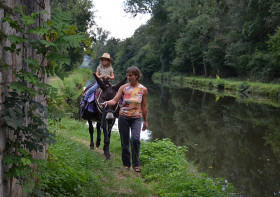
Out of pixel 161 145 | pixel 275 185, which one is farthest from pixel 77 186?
pixel 275 185

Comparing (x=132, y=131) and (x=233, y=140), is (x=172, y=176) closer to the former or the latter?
(x=132, y=131)

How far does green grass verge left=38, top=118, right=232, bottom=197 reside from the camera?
167 inches

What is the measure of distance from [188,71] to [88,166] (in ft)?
170

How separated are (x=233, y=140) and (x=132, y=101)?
703cm

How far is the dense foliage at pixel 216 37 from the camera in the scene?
99.6 ft

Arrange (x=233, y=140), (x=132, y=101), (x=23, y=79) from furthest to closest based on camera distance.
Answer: (x=233, y=140), (x=132, y=101), (x=23, y=79)

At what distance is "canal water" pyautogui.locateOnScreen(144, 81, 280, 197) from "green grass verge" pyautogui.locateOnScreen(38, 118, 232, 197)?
147 cm

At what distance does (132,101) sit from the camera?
5879mm

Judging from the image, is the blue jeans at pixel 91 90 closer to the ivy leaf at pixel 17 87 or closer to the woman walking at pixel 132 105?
the woman walking at pixel 132 105

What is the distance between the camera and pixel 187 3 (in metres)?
47.0

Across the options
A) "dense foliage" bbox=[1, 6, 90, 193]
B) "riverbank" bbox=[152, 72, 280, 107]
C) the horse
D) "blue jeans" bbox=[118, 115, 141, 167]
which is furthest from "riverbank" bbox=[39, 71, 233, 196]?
"riverbank" bbox=[152, 72, 280, 107]

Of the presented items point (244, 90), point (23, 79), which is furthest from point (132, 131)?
point (244, 90)

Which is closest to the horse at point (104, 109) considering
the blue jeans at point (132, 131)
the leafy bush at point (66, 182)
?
the blue jeans at point (132, 131)

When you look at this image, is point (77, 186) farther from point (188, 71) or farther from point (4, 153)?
point (188, 71)
